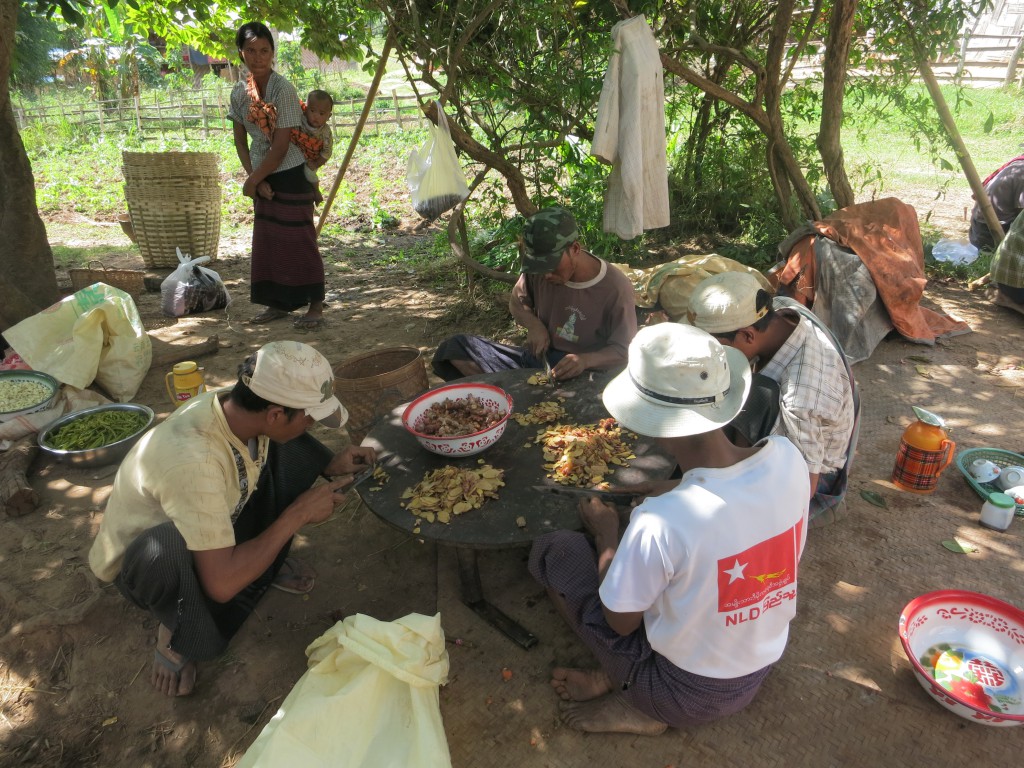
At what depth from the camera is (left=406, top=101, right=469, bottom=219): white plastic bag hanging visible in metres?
3.94

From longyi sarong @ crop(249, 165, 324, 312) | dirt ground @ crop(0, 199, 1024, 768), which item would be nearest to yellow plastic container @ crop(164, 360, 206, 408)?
dirt ground @ crop(0, 199, 1024, 768)

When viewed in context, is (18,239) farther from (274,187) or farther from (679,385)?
(679,385)

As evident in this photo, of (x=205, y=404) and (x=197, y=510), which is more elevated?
(x=205, y=404)

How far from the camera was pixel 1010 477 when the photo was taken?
290cm

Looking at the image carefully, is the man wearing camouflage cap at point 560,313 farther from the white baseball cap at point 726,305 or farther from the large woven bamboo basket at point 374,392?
the white baseball cap at point 726,305

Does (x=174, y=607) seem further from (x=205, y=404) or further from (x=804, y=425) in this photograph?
(x=804, y=425)

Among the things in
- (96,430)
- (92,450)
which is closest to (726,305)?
(92,450)

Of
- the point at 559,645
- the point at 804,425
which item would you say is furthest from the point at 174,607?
the point at 804,425

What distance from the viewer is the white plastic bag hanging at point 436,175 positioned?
3939 mm

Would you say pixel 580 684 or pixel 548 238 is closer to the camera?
pixel 580 684

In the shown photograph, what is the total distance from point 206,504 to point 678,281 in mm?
3248

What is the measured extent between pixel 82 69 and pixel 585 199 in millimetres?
18610

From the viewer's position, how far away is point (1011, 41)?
14.8 metres

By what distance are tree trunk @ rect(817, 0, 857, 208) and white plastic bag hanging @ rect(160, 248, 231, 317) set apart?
5.36 metres
